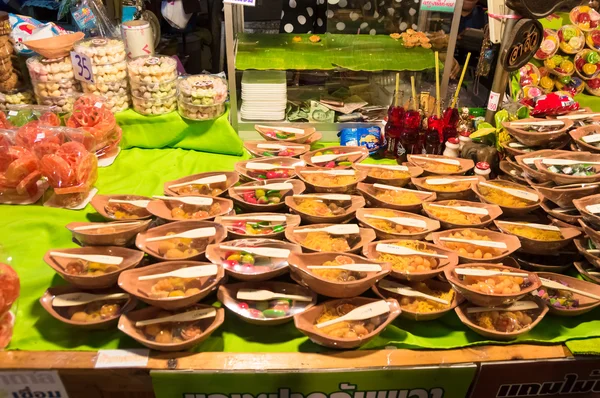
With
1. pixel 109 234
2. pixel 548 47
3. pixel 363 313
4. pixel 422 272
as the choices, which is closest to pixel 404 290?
pixel 422 272

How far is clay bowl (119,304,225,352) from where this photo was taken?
1514mm

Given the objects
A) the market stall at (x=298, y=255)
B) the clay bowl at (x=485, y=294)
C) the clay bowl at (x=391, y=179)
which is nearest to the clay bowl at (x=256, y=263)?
the market stall at (x=298, y=255)

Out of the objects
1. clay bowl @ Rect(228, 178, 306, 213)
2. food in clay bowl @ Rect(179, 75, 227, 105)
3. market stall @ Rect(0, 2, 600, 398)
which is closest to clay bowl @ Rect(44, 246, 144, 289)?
market stall @ Rect(0, 2, 600, 398)

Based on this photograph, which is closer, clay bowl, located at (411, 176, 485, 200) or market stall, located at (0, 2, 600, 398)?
market stall, located at (0, 2, 600, 398)

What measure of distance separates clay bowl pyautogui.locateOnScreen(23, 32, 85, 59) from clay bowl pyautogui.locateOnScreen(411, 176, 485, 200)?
81.9 inches

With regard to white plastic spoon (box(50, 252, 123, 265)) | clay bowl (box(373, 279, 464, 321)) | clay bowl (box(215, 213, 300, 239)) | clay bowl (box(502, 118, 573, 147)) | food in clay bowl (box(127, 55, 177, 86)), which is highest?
food in clay bowl (box(127, 55, 177, 86))

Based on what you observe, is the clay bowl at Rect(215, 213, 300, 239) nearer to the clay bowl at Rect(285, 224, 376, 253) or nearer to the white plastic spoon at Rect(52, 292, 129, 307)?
the clay bowl at Rect(285, 224, 376, 253)

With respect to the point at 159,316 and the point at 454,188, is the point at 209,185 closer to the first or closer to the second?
the point at 159,316

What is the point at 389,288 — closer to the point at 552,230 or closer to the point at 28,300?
the point at 552,230

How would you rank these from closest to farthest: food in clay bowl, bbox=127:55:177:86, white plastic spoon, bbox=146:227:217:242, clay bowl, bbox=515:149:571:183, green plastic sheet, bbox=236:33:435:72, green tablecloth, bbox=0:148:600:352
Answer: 1. green tablecloth, bbox=0:148:600:352
2. white plastic spoon, bbox=146:227:217:242
3. clay bowl, bbox=515:149:571:183
4. food in clay bowl, bbox=127:55:177:86
5. green plastic sheet, bbox=236:33:435:72

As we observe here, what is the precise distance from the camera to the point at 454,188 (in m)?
2.29

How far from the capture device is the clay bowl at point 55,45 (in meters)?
2.54

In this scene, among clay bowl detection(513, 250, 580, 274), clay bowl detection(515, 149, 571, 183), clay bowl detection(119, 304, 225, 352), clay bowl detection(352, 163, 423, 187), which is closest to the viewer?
clay bowl detection(119, 304, 225, 352)

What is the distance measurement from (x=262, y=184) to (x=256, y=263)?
0.57 m
